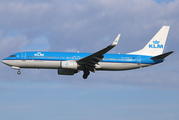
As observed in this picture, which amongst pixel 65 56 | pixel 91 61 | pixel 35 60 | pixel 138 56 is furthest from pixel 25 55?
pixel 138 56

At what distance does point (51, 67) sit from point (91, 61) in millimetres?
5973

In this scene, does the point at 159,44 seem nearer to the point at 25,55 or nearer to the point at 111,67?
the point at 111,67

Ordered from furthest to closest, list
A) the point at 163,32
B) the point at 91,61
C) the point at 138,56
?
the point at 163,32 → the point at 138,56 → the point at 91,61

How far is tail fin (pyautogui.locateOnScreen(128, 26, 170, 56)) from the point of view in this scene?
48703mm

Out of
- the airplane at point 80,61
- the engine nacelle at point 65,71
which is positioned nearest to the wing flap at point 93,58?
the airplane at point 80,61

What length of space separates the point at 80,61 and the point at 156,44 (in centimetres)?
1393

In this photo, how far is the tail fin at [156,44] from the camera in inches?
1917

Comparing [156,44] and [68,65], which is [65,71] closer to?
[68,65]

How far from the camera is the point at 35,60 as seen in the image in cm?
4428

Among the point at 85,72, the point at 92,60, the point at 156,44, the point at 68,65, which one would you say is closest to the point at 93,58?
the point at 92,60

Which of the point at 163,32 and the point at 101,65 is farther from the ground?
the point at 163,32

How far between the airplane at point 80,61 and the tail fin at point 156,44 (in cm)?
97

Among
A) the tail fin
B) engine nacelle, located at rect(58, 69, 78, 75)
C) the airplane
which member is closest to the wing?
the airplane

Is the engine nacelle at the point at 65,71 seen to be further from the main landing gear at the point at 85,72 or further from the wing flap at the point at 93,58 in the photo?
the wing flap at the point at 93,58
